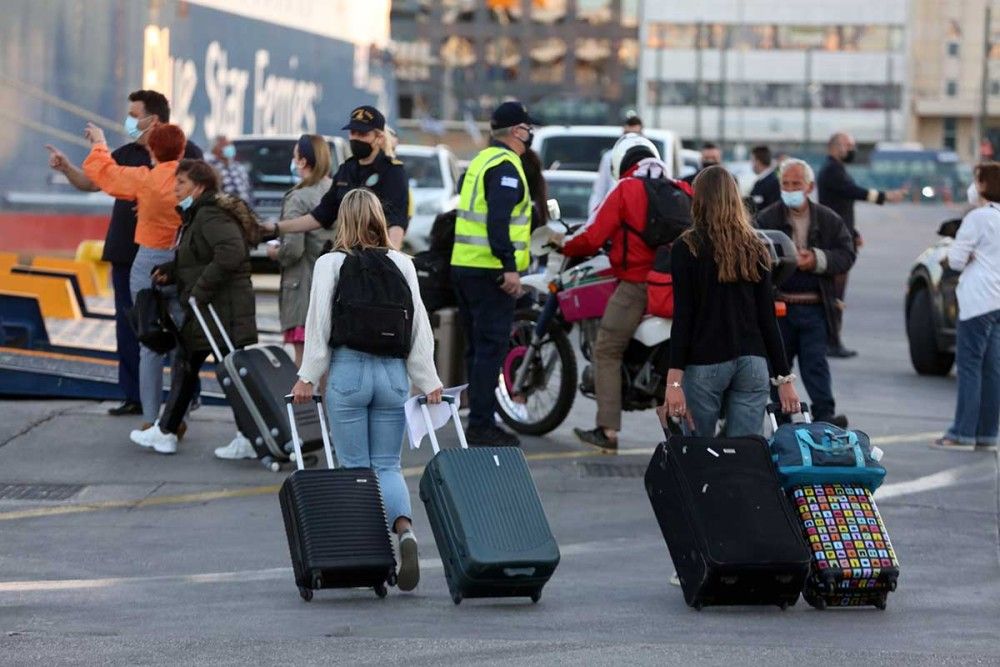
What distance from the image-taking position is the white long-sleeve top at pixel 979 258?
1185 centimetres

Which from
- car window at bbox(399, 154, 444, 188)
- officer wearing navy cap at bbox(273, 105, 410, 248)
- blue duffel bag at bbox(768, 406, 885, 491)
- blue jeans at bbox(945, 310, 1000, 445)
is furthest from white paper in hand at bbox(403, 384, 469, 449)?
car window at bbox(399, 154, 444, 188)

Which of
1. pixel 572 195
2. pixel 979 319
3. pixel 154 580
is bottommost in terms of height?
pixel 154 580

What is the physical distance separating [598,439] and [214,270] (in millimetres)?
2502

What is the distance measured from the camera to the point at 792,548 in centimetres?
733

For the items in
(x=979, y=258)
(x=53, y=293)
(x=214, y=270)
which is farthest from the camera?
(x=53, y=293)

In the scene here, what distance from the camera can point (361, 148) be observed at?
10.7 meters

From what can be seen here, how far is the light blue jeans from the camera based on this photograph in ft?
36.8

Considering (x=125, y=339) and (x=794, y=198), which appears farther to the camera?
(x=125, y=339)

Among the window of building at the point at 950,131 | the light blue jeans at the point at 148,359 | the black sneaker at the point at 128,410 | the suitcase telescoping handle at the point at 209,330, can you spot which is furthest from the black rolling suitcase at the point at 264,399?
the window of building at the point at 950,131

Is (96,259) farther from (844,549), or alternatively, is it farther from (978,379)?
(844,549)

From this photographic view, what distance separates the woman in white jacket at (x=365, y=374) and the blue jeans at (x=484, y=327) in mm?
3001

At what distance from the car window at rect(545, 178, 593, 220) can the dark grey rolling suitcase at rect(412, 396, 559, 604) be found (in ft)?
50.9

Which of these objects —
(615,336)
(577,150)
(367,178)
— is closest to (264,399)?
(367,178)

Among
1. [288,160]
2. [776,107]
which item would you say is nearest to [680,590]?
[288,160]
